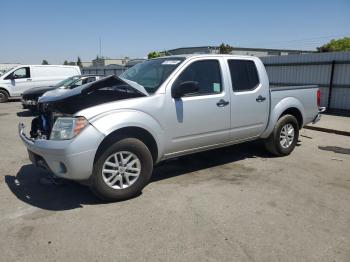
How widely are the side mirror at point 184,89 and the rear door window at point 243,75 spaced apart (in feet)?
3.35

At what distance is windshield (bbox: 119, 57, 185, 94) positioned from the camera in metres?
4.90

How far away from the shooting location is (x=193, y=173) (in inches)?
220

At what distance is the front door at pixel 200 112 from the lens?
4.81 m

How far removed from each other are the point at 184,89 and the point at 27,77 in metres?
16.5

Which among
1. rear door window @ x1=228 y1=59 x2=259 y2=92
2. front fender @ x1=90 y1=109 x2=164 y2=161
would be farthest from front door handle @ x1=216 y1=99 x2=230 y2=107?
front fender @ x1=90 y1=109 x2=164 y2=161

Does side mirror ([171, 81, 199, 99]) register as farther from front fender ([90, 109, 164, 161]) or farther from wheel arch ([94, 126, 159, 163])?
wheel arch ([94, 126, 159, 163])

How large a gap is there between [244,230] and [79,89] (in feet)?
8.83

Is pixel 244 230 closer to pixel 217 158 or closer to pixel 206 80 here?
pixel 206 80

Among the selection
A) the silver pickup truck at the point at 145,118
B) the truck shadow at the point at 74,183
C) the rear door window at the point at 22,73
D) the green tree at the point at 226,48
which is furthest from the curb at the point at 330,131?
the green tree at the point at 226,48

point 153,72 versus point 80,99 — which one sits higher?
point 153,72

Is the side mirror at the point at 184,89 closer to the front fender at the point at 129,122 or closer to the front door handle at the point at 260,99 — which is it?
the front fender at the point at 129,122

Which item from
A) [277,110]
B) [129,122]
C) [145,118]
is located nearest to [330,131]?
[277,110]

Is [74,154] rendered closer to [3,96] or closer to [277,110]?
[277,110]

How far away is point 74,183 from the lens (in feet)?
16.9
